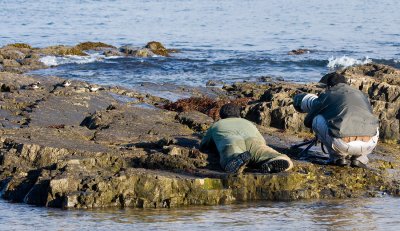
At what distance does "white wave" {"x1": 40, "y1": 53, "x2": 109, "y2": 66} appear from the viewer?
107 ft

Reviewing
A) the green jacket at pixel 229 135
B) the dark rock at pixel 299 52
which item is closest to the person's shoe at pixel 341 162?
the green jacket at pixel 229 135

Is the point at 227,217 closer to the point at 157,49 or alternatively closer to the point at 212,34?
the point at 157,49

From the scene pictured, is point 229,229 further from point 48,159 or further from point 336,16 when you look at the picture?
point 336,16

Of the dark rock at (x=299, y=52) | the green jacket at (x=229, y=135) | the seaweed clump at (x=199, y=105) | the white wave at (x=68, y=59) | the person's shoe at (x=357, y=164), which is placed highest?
the dark rock at (x=299, y=52)

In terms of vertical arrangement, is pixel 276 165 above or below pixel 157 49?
below

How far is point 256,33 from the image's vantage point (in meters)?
48.1

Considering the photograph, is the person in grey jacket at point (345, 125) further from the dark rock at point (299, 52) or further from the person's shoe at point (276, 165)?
the dark rock at point (299, 52)

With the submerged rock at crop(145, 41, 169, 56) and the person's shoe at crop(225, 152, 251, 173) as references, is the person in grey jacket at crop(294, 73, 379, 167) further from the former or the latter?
the submerged rock at crop(145, 41, 169, 56)

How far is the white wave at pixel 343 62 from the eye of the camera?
34.8 m

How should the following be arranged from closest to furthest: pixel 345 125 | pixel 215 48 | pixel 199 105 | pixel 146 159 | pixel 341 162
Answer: pixel 146 159 < pixel 345 125 < pixel 341 162 < pixel 199 105 < pixel 215 48

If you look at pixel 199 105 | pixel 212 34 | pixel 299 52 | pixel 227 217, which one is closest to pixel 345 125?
A: pixel 227 217

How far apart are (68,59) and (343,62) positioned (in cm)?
1137

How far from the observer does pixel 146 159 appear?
12219 mm

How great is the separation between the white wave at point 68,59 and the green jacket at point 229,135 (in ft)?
67.1
